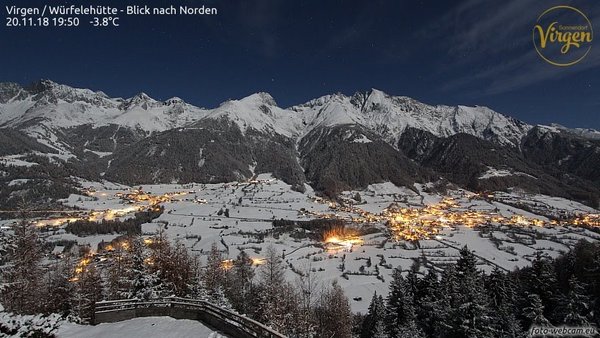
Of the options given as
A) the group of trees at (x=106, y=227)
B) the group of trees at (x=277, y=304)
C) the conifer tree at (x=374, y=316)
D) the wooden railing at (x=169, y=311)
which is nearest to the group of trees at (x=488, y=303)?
the conifer tree at (x=374, y=316)

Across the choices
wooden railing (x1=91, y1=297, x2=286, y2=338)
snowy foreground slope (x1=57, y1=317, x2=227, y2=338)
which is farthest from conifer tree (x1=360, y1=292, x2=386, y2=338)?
snowy foreground slope (x1=57, y1=317, x2=227, y2=338)

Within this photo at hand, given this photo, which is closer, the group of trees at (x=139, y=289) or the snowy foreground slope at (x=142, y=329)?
the snowy foreground slope at (x=142, y=329)

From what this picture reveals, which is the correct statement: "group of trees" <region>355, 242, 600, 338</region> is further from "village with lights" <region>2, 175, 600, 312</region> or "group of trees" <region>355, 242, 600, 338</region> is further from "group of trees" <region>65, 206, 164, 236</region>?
"group of trees" <region>65, 206, 164, 236</region>

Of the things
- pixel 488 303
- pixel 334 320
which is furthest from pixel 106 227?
pixel 488 303

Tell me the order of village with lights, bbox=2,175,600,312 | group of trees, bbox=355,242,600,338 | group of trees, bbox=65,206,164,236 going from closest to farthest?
group of trees, bbox=355,242,600,338 < village with lights, bbox=2,175,600,312 < group of trees, bbox=65,206,164,236

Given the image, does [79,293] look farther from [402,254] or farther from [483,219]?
[483,219]

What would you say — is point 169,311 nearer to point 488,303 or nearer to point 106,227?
point 488,303

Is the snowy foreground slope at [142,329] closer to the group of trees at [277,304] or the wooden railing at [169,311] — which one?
the wooden railing at [169,311]

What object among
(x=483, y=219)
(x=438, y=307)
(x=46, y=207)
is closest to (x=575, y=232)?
(x=483, y=219)
